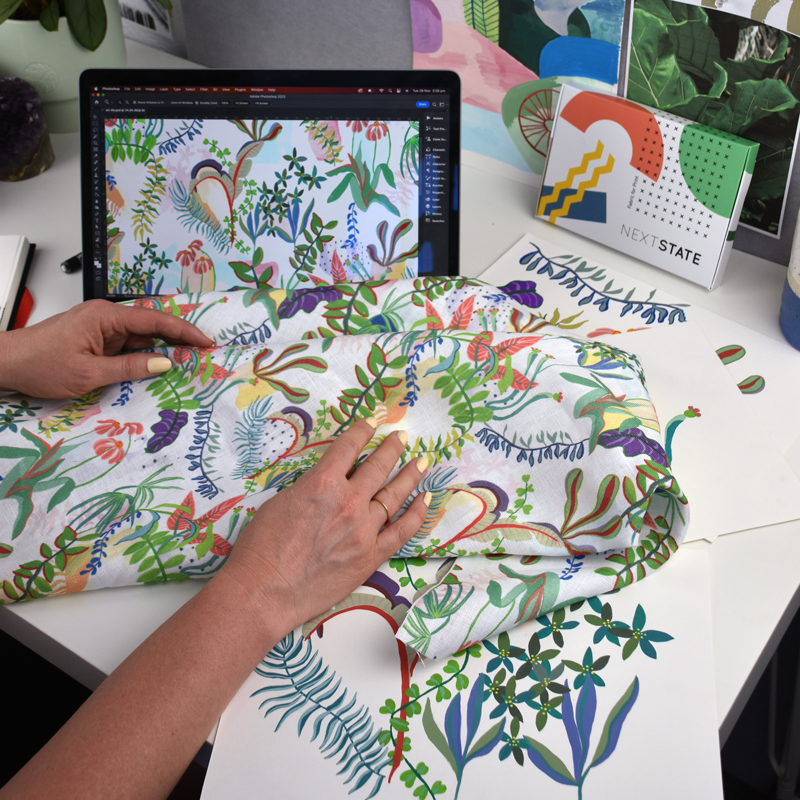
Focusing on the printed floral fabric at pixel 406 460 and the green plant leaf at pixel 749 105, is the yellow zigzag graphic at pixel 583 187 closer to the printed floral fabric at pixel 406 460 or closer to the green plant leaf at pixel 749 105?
the green plant leaf at pixel 749 105

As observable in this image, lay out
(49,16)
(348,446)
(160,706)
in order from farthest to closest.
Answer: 1. (49,16)
2. (348,446)
3. (160,706)

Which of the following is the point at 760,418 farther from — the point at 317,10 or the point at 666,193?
the point at 317,10

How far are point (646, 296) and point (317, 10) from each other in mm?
566

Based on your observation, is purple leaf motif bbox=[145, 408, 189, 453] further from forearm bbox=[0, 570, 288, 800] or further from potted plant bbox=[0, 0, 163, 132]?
potted plant bbox=[0, 0, 163, 132]

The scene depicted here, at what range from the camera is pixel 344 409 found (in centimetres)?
57

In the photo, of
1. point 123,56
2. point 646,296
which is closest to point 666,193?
point 646,296

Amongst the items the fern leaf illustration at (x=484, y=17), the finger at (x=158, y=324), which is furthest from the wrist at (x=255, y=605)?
the fern leaf illustration at (x=484, y=17)

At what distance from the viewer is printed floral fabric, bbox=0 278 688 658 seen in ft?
1.65

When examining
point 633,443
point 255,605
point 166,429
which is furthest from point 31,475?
point 633,443

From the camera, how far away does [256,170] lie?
716 mm

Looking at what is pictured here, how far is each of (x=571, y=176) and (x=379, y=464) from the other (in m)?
0.47

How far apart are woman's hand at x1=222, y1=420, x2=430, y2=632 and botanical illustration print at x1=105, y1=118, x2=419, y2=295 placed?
10.1 inches

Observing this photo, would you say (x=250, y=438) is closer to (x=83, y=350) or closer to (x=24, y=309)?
(x=83, y=350)

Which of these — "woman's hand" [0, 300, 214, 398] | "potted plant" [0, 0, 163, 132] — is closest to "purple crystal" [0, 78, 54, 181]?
"potted plant" [0, 0, 163, 132]
